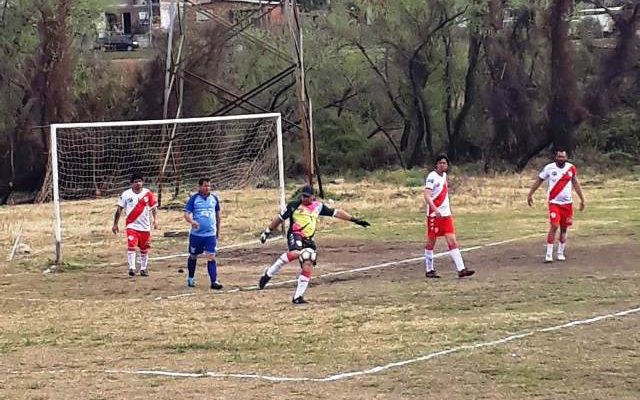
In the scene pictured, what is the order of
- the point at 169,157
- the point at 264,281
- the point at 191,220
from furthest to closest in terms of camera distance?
1. the point at 169,157
2. the point at 191,220
3. the point at 264,281

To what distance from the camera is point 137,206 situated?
1914cm

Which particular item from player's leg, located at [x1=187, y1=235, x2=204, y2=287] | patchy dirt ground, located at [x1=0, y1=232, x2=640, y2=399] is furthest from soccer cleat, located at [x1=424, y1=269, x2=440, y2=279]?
player's leg, located at [x1=187, y1=235, x2=204, y2=287]

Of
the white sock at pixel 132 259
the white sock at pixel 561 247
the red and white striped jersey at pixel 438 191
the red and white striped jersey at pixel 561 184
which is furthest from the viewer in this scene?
the white sock at pixel 132 259

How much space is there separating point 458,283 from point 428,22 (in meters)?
32.5

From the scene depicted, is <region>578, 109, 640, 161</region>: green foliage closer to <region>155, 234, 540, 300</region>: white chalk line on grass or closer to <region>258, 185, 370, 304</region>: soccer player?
<region>155, 234, 540, 300</region>: white chalk line on grass

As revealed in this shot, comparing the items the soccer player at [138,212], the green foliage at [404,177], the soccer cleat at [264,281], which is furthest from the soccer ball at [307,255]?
the green foliage at [404,177]

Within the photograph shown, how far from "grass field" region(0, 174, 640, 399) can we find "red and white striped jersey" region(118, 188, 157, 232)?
2.87ft

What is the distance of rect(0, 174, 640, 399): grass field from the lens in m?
10.2

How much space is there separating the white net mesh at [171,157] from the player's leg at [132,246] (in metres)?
11.3

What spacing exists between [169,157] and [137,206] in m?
12.5

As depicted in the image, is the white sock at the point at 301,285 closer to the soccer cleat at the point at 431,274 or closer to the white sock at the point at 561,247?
the soccer cleat at the point at 431,274

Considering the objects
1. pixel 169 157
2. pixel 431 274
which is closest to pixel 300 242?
pixel 431 274

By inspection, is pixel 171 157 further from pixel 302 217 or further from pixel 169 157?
pixel 302 217

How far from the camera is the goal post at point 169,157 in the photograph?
32031mm
